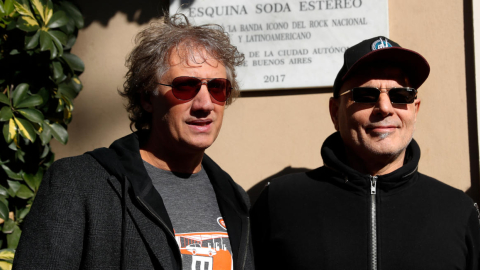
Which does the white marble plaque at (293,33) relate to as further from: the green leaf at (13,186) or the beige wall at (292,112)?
the green leaf at (13,186)

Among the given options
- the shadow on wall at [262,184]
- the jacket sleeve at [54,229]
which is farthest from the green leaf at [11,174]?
the shadow on wall at [262,184]

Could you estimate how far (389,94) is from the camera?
2.04 meters

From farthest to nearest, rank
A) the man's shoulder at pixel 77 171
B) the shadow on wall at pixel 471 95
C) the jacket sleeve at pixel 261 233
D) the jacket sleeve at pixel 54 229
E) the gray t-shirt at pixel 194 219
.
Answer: the shadow on wall at pixel 471 95
the jacket sleeve at pixel 261 233
the gray t-shirt at pixel 194 219
the man's shoulder at pixel 77 171
the jacket sleeve at pixel 54 229

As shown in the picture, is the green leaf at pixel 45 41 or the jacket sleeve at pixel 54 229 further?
the green leaf at pixel 45 41

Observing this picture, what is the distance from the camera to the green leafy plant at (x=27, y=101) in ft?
8.55

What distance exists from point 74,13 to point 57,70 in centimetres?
53

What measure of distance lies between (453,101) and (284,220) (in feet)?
4.99

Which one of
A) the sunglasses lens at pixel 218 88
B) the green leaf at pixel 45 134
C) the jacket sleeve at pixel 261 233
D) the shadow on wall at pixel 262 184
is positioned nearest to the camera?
the sunglasses lens at pixel 218 88

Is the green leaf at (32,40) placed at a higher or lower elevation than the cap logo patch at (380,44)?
higher

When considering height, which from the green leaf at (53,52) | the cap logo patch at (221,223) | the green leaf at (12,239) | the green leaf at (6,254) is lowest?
the green leaf at (6,254)

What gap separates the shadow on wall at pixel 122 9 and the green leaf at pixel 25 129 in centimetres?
97

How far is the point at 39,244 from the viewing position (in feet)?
5.16

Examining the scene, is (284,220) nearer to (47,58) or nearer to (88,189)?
(88,189)

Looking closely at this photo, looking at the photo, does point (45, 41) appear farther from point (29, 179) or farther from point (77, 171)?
point (77, 171)
